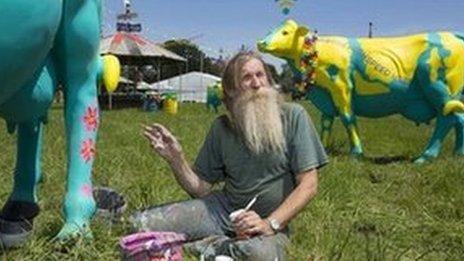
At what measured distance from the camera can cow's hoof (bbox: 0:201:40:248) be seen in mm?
2811

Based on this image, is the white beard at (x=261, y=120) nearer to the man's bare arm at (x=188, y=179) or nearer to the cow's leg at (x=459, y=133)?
the man's bare arm at (x=188, y=179)

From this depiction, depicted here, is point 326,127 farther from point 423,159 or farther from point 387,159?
point 423,159

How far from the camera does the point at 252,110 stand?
2.88 metres

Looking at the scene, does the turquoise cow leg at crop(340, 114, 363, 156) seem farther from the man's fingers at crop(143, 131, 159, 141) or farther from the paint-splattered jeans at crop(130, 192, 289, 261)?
the man's fingers at crop(143, 131, 159, 141)

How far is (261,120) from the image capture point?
9.48 feet

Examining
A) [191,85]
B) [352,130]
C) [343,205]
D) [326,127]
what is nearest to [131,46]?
[191,85]

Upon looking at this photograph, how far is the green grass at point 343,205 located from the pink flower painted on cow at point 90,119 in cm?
39

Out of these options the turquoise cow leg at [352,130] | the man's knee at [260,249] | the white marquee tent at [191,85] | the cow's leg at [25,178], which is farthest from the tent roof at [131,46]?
the man's knee at [260,249]

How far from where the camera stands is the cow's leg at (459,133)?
711 cm

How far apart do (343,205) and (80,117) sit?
1859 mm

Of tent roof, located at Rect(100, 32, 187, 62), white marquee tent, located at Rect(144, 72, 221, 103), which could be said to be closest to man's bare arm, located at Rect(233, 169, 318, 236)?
tent roof, located at Rect(100, 32, 187, 62)

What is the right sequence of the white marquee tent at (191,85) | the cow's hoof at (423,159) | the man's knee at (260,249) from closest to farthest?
the man's knee at (260,249)
the cow's hoof at (423,159)
the white marquee tent at (191,85)

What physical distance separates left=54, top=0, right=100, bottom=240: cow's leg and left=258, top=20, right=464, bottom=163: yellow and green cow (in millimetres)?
4817

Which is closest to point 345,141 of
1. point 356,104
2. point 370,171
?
point 356,104
